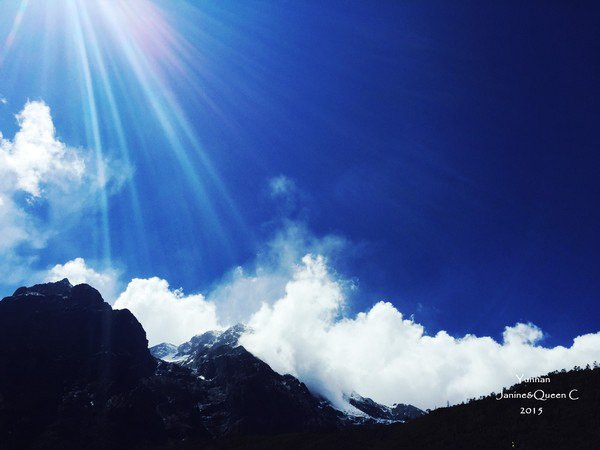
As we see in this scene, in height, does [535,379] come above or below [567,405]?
above

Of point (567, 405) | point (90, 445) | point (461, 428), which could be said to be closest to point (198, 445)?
point (90, 445)

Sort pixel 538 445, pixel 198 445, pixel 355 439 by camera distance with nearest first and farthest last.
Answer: pixel 538 445 < pixel 355 439 < pixel 198 445

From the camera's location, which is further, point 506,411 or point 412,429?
point 412,429

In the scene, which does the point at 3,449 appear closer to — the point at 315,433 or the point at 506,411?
the point at 315,433

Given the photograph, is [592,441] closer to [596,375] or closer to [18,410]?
[596,375]

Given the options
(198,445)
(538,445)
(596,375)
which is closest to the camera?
(538,445)

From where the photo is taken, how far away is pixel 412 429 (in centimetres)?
6353

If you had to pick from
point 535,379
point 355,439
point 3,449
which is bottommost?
point 3,449

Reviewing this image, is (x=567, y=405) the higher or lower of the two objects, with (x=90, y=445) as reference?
higher

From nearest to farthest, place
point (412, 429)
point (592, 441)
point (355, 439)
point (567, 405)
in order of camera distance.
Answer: point (592, 441) → point (567, 405) → point (412, 429) → point (355, 439)

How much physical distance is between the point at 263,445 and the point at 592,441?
9371cm

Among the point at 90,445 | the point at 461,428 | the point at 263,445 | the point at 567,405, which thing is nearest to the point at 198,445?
the point at 263,445

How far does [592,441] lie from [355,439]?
62410 mm

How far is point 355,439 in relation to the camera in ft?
294
